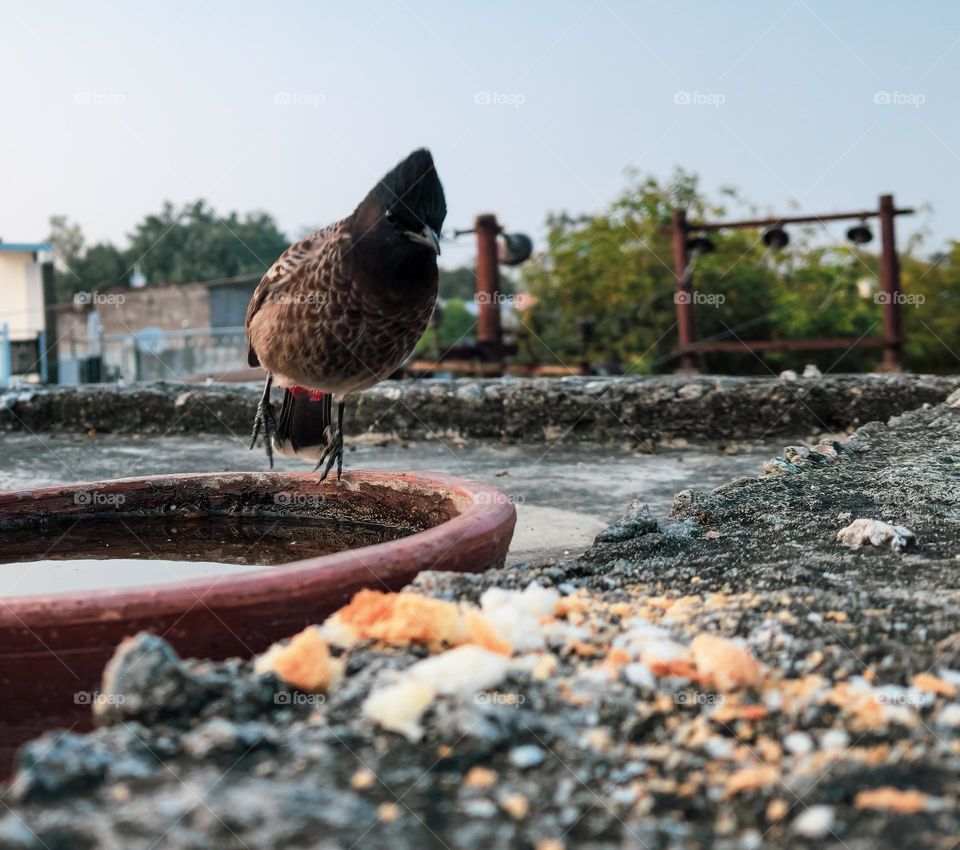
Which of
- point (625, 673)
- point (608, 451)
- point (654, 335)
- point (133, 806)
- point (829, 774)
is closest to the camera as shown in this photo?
point (133, 806)

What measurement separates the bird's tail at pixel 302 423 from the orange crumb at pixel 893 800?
8.49ft

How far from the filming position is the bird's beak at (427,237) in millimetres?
2559

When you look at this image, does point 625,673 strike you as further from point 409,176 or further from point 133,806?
point 409,176

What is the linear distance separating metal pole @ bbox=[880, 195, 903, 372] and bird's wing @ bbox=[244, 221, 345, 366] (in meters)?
7.66

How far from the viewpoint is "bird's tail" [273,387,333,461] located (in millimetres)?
3498

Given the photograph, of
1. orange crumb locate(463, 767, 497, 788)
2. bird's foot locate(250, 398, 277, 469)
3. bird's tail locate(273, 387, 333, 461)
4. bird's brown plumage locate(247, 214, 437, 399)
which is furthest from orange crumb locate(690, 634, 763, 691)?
bird's foot locate(250, 398, 277, 469)

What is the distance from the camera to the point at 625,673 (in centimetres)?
145

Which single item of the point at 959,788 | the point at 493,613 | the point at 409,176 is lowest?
the point at 959,788

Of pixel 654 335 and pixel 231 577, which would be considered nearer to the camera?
pixel 231 577

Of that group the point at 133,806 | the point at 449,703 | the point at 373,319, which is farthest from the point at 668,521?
the point at 133,806

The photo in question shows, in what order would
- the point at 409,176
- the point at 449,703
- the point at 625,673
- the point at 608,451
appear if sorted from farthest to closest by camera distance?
the point at 608,451 < the point at 409,176 < the point at 625,673 < the point at 449,703

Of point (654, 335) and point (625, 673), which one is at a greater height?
point (654, 335)

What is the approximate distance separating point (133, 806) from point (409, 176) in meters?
1.91

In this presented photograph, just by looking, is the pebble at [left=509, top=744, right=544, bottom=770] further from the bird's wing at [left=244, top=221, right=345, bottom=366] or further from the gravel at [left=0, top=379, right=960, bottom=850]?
the bird's wing at [left=244, top=221, right=345, bottom=366]
